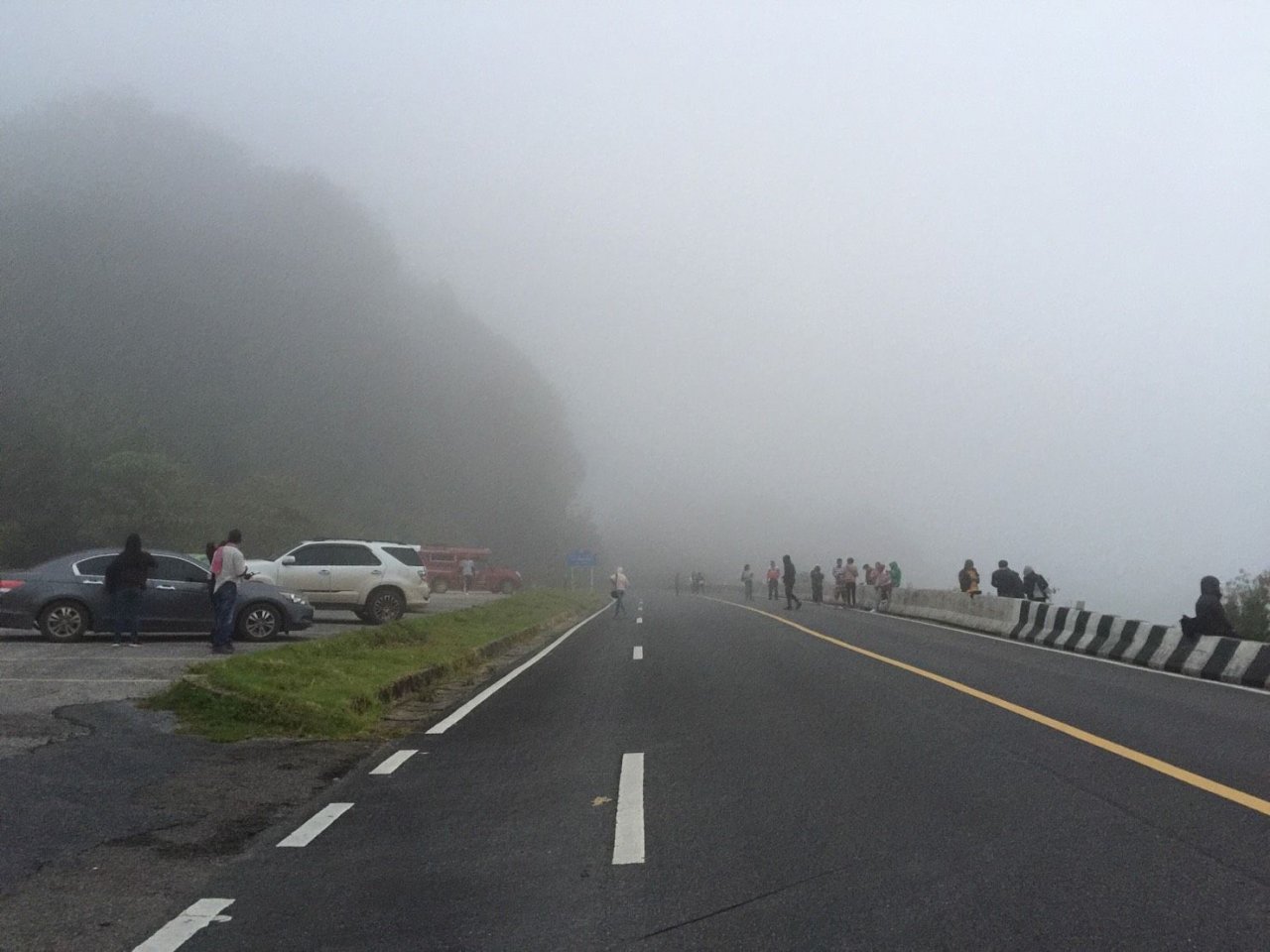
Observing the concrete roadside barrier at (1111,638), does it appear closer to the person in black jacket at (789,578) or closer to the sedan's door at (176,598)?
the person in black jacket at (789,578)

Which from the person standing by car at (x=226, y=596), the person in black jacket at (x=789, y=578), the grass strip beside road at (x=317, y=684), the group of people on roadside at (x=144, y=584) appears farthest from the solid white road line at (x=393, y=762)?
the person in black jacket at (x=789, y=578)

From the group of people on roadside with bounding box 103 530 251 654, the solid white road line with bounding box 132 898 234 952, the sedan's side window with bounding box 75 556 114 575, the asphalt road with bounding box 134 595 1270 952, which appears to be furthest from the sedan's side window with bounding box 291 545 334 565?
the solid white road line with bounding box 132 898 234 952

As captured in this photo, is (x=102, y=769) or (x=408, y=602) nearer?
(x=102, y=769)

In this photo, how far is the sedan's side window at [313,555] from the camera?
83.7ft

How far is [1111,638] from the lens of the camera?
19.2 meters

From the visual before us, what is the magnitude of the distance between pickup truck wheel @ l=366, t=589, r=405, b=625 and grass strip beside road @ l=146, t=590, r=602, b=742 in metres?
6.78

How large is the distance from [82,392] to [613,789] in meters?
79.8

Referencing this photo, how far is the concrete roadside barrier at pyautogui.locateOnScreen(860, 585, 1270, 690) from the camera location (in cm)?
1491

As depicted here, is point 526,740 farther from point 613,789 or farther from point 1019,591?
point 1019,591

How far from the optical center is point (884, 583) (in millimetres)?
38875

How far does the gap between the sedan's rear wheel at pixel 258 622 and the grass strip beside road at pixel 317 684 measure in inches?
86.9

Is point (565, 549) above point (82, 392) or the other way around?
the other way around

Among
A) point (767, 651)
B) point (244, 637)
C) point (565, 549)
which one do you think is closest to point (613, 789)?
point (767, 651)

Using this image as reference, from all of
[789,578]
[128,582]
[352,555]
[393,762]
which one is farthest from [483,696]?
[789,578]
